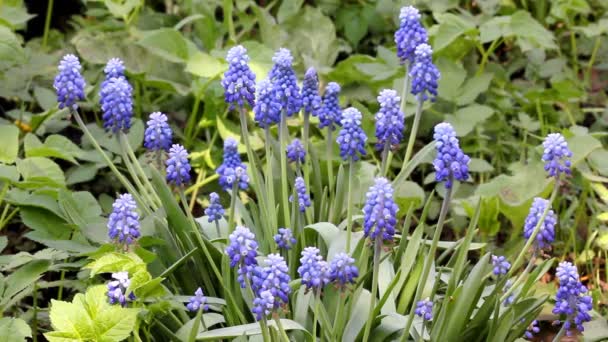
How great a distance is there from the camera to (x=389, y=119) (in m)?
2.93

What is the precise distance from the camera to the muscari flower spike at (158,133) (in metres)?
3.18

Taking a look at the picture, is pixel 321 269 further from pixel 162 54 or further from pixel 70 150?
pixel 162 54

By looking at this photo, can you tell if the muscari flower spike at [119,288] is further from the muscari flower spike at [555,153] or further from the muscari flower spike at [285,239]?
the muscari flower spike at [555,153]

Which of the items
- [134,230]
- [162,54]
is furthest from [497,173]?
[134,230]

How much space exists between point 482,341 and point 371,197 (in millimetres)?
759

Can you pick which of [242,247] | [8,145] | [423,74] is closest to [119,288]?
[242,247]

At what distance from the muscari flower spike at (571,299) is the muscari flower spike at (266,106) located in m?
1.03

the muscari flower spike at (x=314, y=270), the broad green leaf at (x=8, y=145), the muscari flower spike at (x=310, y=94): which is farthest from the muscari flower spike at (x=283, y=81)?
the broad green leaf at (x=8, y=145)

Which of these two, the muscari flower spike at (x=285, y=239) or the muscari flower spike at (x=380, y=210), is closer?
the muscari flower spike at (x=380, y=210)

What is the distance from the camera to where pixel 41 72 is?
4.83m

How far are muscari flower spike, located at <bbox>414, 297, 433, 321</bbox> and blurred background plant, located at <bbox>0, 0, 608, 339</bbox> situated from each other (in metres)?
0.15

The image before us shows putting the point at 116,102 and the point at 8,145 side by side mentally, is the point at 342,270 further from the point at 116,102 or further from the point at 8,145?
the point at 8,145

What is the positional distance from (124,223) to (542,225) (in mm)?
1325

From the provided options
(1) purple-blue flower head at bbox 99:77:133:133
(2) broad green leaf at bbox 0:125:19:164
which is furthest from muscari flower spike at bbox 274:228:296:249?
(2) broad green leaf at bbox 0:125:19:164
